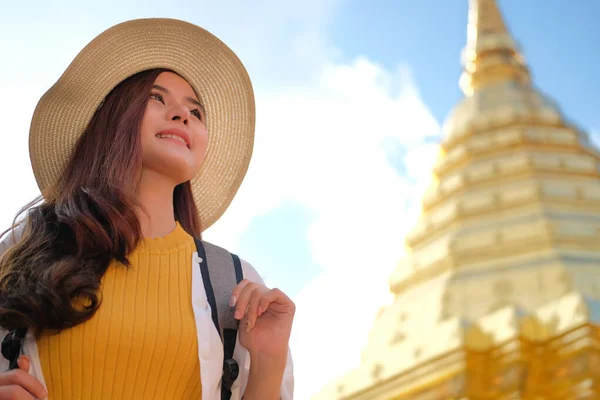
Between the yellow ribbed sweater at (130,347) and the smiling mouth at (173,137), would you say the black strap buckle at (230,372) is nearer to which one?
the yellow ribbed sweater at (130,347)

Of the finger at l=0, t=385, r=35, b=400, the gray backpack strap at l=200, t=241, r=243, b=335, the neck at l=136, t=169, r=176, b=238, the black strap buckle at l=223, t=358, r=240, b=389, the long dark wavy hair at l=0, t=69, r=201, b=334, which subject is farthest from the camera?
the neck at l=136, t=169, r=176, b=238

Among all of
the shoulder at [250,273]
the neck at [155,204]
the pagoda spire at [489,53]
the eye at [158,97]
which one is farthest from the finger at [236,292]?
the pagoda spire at [489,53]

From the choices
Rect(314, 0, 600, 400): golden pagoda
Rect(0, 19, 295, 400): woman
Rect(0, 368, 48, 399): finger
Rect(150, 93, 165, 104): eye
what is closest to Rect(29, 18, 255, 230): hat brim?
Rect(0, 19, 295, 400): woman

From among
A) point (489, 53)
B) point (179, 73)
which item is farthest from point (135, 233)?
point (489, 53)

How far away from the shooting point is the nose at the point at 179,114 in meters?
2.58

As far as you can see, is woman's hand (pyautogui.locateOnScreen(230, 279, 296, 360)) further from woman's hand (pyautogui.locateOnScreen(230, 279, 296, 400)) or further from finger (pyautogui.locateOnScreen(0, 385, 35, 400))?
finger (pyautogui.locateOnScreen(0, 385, 35, 400))

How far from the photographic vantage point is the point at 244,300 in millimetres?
2107

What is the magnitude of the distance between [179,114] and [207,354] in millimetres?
822

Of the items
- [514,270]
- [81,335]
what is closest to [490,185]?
[514,270]

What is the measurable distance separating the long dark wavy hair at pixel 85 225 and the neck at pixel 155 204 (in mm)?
58

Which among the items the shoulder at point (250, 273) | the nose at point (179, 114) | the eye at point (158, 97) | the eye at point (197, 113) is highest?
the eye at point (197, 113)

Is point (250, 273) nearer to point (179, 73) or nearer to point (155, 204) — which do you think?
point (155, 204)

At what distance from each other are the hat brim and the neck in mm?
354

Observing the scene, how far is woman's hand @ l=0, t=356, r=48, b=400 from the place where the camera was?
1.83m
